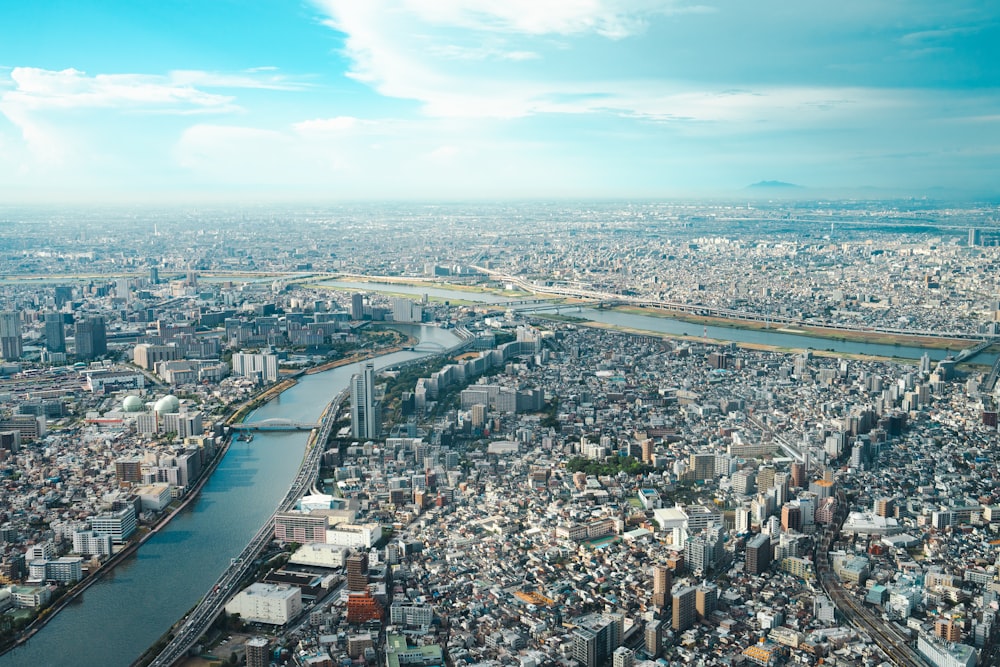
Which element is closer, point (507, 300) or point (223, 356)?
point (223, 356)

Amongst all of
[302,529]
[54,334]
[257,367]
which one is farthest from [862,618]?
[54,334]

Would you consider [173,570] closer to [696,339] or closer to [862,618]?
[862,618]

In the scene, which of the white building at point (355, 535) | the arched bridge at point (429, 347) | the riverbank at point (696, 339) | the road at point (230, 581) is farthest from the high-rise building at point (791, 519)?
the arched bridge at point (429, 347)

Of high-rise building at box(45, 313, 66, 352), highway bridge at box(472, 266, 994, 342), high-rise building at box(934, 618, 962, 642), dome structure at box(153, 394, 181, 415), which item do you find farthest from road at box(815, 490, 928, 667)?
high-rise building at box(45, 313, 66, 352)

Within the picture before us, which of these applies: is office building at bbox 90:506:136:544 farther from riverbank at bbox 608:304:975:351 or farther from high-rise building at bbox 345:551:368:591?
riverbank at bbox 608:304:975:351

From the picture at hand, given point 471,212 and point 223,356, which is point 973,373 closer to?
point 223,356

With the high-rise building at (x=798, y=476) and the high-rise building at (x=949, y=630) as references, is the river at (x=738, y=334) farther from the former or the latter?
the high-rise building at (x=949, y=630)

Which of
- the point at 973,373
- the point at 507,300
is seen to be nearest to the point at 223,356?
the point at 507,300

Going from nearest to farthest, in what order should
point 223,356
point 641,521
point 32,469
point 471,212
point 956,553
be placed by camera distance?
point 956,553
point 641,521
point 32,469
point 223,356
point 471,212
